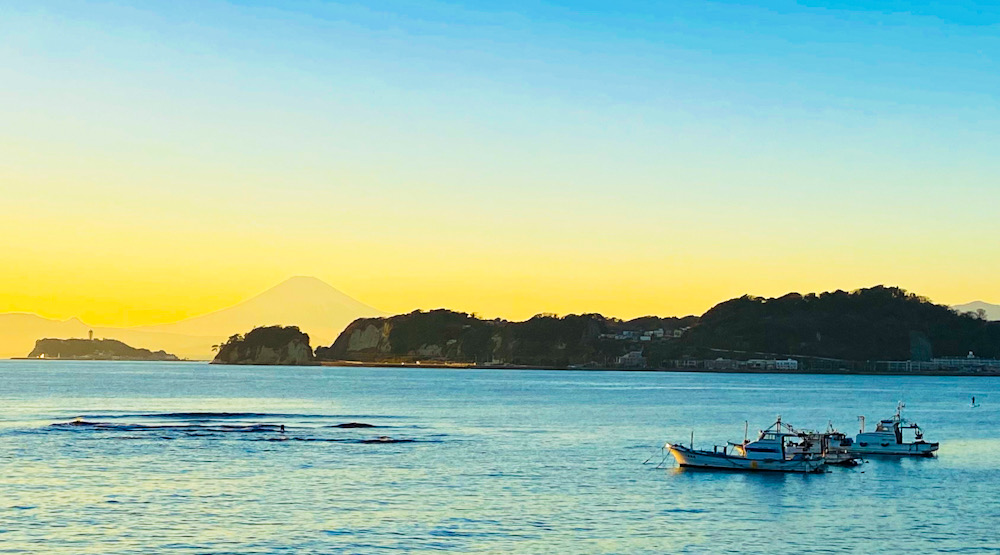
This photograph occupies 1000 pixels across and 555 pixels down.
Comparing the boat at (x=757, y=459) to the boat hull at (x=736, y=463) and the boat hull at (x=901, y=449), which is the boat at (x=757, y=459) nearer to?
the boat hull at (x=736, y=463)

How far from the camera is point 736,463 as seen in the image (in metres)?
74.9

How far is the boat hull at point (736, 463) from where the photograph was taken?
244 feet

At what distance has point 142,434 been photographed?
96.9m

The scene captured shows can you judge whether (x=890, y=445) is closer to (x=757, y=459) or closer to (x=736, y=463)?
(x=757, y=459)

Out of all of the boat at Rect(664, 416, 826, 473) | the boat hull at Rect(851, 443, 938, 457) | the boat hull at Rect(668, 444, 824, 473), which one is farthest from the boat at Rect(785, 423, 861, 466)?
the boat hull at Rect(851, 443, 938, 457)

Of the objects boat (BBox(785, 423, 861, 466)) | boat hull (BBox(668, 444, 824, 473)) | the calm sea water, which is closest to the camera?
the calm sea water

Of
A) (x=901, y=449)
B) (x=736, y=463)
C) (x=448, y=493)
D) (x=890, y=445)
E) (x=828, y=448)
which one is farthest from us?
(x=890, y=445)

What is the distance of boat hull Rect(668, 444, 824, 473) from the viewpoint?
244ft

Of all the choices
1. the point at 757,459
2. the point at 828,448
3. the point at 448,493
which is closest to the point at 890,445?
the point at 828,448

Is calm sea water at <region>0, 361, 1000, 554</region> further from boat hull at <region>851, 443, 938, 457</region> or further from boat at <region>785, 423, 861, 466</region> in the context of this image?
boat hull at <region>851, 443, 938, 457</region>

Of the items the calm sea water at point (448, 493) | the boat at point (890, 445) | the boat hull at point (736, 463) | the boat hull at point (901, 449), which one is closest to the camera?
the calm sea water at point (448, 493)

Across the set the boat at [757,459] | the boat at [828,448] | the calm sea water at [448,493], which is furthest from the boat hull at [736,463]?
the boat at [828,448]

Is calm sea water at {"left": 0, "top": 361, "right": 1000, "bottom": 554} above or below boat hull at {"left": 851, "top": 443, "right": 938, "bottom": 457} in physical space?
below

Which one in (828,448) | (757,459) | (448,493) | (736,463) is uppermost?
(828,448)
